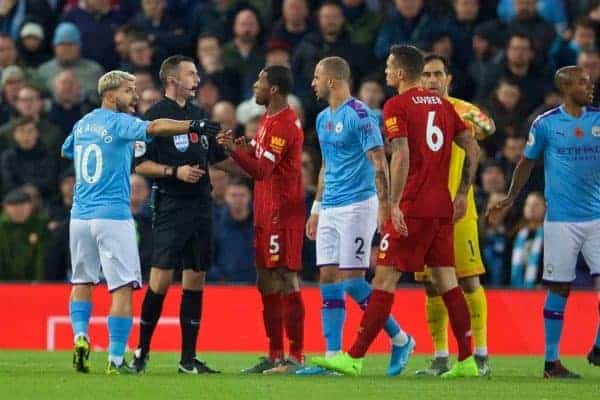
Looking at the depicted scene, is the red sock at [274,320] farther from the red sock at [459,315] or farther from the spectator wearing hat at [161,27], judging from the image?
the spectator wearing hat at [161,27]

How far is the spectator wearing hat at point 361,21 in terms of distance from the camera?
71.8 ft

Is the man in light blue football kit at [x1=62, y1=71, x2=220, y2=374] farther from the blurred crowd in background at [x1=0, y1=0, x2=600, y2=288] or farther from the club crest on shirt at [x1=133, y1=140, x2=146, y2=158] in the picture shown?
the blurred crowd in background at [x1=0, y1=0, x2=600, y2=288]

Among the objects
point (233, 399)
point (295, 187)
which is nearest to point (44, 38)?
point (295, 187)

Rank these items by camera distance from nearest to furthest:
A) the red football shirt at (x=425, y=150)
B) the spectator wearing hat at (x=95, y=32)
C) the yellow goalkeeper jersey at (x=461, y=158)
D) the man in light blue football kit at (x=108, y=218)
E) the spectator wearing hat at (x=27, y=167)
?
the red football shirt at (x=425, y=150) → the man in light blue football kit at (x=108, y=218) → the yellow goalkeeper jersey at (x=461, y=158) → the spectator wearing hat at (x=27, y=167) → the spectator wearing hat at (x=95, y=32)

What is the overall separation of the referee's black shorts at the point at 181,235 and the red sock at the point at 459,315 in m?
2.12

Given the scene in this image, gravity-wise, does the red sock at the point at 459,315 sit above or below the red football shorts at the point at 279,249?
below

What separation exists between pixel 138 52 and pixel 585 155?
929cm


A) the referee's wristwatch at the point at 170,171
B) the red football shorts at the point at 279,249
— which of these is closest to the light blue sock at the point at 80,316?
the referee's wristwatch at the point at 170,171

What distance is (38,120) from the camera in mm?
21812

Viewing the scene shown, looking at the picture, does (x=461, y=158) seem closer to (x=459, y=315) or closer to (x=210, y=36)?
(x=459, y=315)

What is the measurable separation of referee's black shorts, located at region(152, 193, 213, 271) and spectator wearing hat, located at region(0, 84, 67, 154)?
7326 mm

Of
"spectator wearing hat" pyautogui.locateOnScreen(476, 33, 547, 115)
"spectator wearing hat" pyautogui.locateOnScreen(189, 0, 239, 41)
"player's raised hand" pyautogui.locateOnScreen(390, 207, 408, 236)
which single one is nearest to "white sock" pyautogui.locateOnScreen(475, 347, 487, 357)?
"player's raised hand" pyautogui.locateOnScreen(390, 207, 408, 236)

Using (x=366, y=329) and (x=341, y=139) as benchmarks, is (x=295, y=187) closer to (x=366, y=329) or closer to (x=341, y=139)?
(x=341, y=139)

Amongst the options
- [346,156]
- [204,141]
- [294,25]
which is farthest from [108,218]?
[294,25]
